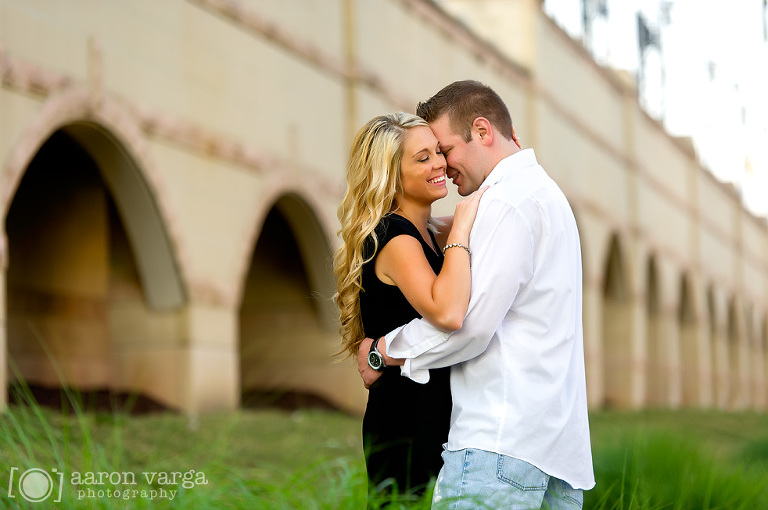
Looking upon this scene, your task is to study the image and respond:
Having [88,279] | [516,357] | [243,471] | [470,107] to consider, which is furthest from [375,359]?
[88,279]

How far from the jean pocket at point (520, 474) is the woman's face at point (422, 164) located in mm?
907

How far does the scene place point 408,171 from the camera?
11.3 feet

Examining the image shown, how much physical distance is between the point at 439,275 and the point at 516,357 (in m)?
0.31

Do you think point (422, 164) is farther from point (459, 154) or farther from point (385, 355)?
point (385, 355)

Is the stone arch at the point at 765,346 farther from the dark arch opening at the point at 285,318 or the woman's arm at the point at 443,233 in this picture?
the woman's arm at the point at 443,233

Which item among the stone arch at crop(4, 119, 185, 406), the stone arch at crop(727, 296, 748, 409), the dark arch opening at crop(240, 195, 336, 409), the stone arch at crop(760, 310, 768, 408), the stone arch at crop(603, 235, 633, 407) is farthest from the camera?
the stone arch at crop(760, 310, 768, 408)

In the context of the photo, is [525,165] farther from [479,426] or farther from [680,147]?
[680,147]

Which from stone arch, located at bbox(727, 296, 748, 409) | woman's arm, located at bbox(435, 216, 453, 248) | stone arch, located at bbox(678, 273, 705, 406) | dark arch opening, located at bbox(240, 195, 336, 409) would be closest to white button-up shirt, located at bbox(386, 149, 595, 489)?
woman's arm, located at bbox(435, 216, 453, 248)

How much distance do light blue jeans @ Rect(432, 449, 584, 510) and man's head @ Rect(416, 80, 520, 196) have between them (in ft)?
2.94

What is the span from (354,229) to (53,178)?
9.20 meters

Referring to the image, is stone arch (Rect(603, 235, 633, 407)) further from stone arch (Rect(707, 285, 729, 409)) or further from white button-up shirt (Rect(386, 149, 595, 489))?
white button-up shirt (Rect(386, 149, 595, 489))

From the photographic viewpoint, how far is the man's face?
3.39m

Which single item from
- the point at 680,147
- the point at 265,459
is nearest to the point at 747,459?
the point at 265,459

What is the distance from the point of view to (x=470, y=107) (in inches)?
132
